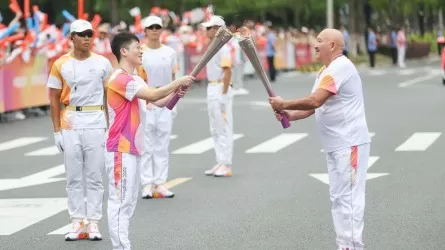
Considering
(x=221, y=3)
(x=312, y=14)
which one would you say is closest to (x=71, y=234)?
(x=221, y=3)

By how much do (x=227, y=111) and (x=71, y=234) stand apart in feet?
16.7

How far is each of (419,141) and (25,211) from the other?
334 inches

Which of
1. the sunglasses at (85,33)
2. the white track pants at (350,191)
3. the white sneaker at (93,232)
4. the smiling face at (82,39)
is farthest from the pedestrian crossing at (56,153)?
the white track pants at (350,191)

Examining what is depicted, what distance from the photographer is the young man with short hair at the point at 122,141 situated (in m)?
9.27

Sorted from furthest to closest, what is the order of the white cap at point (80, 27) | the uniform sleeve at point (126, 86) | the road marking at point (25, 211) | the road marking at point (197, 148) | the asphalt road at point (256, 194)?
the road marking at point (197, 148), the road marking at point (25, 211), the asphalt road at point (256, 194), the white cap at point (80, 27), the uniform sleeve at point (126, 86)

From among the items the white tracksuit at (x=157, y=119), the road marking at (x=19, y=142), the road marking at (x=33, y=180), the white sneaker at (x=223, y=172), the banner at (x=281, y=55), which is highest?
the white tracksuit at (x=157, y=119)

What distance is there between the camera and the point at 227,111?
15.5 m

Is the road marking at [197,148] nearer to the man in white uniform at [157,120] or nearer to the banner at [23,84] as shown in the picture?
the man in white uniform at [157,120]

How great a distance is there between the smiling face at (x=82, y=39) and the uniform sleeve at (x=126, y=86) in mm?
1331

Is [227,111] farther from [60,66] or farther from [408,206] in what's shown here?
[60,66]

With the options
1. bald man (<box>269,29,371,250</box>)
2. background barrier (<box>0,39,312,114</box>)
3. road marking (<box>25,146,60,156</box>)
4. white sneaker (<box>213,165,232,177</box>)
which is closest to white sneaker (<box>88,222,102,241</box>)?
bald man (<box>269,29,371,250</box>)

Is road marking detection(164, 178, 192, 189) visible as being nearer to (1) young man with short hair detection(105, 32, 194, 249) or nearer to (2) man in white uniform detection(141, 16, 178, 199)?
(2) man in white uniform detection(141, 16, 178, 199)

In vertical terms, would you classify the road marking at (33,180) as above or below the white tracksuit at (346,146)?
below

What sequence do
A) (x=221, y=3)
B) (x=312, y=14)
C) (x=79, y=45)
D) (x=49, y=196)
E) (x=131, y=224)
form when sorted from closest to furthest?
(x=79, y=45)
(x=131, y=224)
(x=49, y=196)
(x=221, y=3)
(x=312, y=14)
